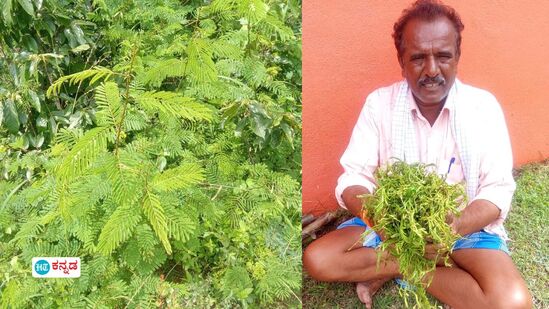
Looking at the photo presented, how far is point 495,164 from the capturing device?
4.97 ft

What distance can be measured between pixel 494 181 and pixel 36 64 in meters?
1.46

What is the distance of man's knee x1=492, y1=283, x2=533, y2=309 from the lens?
157cm

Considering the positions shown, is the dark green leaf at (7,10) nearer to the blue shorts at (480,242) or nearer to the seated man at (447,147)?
the seated man at (447,147)

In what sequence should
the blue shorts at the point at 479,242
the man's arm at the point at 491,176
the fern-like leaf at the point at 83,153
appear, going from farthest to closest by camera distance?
the blue shorts at the point at 479,242, the man's arm at the point at 491,176, the fern-like leaf at the point at 83,153

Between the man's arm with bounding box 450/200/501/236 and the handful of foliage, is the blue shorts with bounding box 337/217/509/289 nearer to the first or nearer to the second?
the man's arm with bounding box 450/200/501/236

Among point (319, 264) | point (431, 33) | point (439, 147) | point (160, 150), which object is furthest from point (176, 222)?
point (431, 33)

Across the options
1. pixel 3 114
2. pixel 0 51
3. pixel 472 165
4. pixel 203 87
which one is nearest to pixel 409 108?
pixel 472 165

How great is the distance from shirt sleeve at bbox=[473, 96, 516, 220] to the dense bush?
568mm

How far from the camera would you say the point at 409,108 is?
154 cm

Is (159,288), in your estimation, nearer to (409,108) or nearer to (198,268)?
(198,268)

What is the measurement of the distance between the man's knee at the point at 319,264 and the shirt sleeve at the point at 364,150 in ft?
1.02

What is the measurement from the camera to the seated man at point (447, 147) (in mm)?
1462

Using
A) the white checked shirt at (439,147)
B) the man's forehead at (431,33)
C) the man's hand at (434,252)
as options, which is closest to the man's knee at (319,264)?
the white checked shirt at (439,147)

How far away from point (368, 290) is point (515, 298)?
448mm
